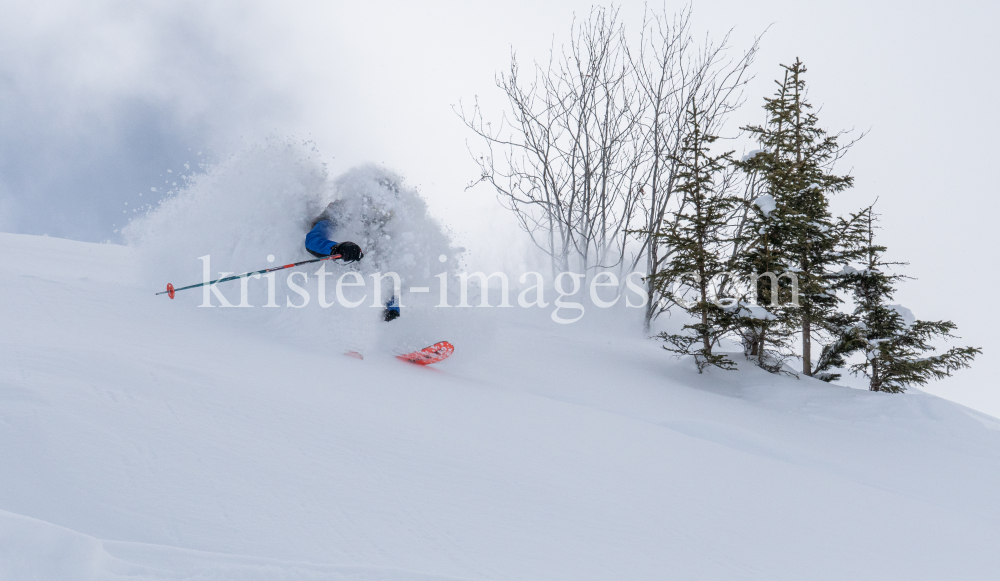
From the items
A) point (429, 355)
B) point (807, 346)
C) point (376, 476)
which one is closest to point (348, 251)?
point (429, 355)

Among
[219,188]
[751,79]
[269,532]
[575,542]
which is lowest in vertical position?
[575,542]

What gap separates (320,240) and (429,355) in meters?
1.47

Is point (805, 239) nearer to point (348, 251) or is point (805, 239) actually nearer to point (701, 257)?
point (701, 257)

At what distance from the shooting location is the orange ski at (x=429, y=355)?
195 inches

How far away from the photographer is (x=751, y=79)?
14.0 m

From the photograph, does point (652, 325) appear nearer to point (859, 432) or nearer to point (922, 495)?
point (859, 432)

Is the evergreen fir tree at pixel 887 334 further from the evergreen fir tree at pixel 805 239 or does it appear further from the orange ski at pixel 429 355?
the orange ski at pixel 429 355

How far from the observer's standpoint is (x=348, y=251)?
4781 millimetres

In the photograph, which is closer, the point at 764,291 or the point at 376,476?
the point at 376,476

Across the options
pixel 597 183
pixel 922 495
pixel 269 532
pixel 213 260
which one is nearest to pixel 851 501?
pixel 922 495

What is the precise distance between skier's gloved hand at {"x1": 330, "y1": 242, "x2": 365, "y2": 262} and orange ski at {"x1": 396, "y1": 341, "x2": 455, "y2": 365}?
0.99m

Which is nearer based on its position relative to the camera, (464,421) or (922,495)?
(464,421)

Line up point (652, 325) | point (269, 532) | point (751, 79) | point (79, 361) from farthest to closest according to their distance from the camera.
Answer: point (751, 79) < point (652, 325) < point (79, 361) < point (269, 532)

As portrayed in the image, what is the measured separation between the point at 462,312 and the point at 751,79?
12.4m
